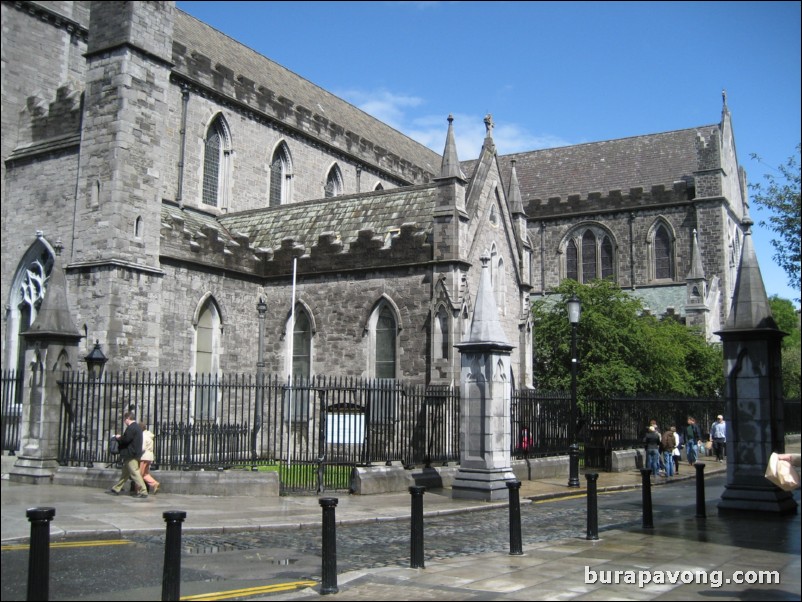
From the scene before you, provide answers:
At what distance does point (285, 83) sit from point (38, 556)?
34.9 metres

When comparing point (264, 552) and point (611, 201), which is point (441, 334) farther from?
point (611, 201)

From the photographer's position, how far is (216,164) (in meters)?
29.5

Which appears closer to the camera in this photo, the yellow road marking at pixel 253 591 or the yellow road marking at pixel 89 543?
the yellow road marking at pixel 253 591

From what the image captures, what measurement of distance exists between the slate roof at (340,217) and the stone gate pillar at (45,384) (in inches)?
375

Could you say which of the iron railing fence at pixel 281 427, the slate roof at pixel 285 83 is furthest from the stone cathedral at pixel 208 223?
the iron railing fence at pixel 281 427

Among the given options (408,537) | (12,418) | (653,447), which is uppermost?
(12,418)

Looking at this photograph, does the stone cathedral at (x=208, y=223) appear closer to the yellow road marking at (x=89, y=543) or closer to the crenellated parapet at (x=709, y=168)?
the yellow road marking at (x=89, y=543)

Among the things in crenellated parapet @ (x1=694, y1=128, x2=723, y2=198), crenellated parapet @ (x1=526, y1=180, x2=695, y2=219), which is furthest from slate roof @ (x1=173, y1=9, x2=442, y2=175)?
crenellated parapet @ (x1=694, y1=128, x2=723, y2=198)

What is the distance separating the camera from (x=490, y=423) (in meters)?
16.6

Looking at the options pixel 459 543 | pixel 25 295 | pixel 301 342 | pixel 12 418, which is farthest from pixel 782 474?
pixel 25 295

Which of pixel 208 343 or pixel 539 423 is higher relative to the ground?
pixel 208 343

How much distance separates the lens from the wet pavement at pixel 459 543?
7652 mm

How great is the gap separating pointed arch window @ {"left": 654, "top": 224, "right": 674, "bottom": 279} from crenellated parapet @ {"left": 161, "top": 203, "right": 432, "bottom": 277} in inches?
935

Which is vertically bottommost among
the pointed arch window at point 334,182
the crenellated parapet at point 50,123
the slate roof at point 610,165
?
the crenellated parapet at point 50,123
